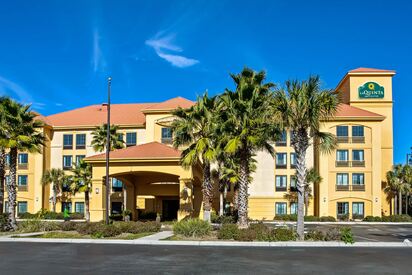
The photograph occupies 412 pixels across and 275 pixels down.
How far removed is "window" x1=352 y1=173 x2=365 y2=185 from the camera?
5253 cm

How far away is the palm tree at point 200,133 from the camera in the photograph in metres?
29.0

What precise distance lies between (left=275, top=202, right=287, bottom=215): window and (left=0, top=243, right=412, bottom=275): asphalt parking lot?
33.4 metres

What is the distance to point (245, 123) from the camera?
2634 centimetres

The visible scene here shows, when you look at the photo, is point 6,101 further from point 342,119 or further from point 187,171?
point 342,119

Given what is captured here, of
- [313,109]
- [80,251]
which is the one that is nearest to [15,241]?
[80,251]

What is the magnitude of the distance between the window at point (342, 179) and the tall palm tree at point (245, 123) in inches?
1106

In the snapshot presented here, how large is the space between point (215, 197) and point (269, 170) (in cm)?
730

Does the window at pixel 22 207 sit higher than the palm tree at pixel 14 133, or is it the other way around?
the palm tree at pixel 14 133

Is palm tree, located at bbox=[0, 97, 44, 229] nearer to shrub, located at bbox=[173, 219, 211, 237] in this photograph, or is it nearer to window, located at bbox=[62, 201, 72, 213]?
shrub, located at bbox=[173, 219, 211, 237]

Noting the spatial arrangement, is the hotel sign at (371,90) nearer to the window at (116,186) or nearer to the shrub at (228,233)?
the window at (116,186)

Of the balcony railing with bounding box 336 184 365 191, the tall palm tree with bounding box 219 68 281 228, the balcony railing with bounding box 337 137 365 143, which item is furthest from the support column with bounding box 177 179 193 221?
the balcony railing with bounding box 337 137 365 143

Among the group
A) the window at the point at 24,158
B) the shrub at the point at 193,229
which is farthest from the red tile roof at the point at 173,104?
the shrub at the point at 193,229

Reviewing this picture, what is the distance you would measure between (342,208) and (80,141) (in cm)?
3217

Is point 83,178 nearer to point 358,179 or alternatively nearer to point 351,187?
point 351,187
